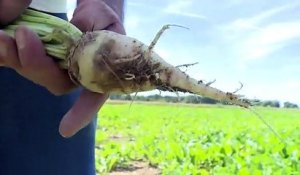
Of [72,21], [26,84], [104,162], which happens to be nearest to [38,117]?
[26,84]

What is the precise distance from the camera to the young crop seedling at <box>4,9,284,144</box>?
114cm

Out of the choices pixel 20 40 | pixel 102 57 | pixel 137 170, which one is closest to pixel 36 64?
pixel 20 40

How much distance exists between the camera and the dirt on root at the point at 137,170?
419 cm

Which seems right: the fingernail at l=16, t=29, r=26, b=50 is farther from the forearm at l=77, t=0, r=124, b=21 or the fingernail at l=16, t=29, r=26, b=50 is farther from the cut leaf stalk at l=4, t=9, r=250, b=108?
the forearm at l=77, t=0, r=124, b=21

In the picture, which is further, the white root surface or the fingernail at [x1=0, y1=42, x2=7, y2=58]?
the white root surface

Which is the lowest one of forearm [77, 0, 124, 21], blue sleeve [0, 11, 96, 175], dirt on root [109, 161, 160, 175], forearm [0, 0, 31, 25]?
dirt on root [109, 161, 160, 175]

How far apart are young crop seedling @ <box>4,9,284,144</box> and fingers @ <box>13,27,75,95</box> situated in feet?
0.11

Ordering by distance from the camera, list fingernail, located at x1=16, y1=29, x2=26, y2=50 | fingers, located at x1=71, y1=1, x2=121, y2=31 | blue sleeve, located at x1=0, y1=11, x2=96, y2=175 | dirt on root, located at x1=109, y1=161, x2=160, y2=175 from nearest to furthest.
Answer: fingernail, located at x1=16, y1=29, x2=26, y2=50
fingers, located at x1=71, y1=1, x2=121, y2=31
blue sleeve, located at x1=0, y1=11, x2=96, y2=175
dirt on root, located at x1=109, y1=161, x2=160, y2=175

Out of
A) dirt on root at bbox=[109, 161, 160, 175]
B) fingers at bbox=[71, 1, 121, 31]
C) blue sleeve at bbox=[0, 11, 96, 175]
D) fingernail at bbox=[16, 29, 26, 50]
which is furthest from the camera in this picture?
dirt on root at bbox=[109, 161, 160, 175]

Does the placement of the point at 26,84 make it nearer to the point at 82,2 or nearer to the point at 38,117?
the point at 38,117

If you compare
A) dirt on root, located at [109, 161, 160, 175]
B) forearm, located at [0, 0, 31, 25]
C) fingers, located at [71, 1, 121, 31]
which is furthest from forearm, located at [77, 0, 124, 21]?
dirt on root, located at [109, 161, 160, 175]

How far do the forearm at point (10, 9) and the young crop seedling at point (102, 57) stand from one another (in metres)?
0.02

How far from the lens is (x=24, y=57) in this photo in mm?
1036

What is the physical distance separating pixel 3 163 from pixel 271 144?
3441mm
